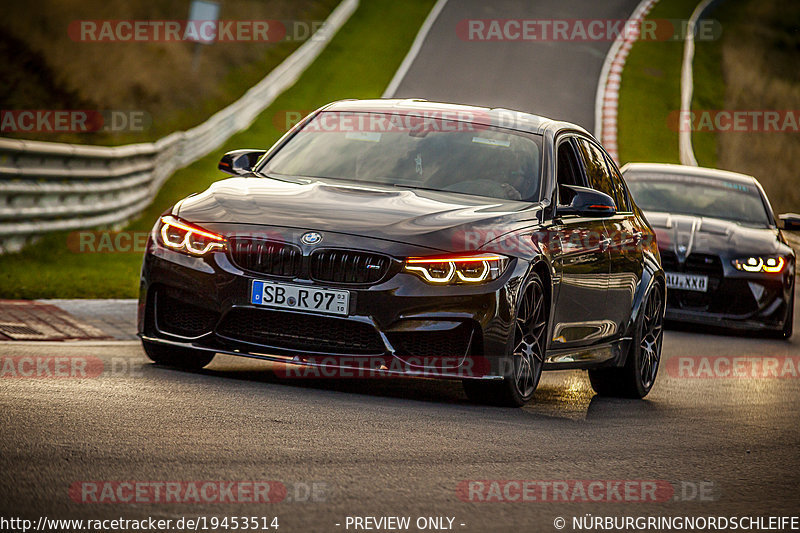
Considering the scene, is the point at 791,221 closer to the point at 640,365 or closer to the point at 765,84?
the point at 640,365

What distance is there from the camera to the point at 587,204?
27.7 feet

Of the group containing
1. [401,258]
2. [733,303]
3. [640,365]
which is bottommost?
[733,303]

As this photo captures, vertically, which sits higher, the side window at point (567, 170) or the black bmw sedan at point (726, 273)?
the side window at point (567, 170)

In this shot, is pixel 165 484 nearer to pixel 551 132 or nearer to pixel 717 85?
pixel 551 132

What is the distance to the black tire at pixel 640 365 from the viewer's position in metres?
9.56

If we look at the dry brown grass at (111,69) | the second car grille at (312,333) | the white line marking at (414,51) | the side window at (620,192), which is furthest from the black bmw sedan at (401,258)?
the white line marking at (414,51)

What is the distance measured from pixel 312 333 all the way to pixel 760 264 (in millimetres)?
8302

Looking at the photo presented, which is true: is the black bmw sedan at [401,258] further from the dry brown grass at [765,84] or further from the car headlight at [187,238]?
the dry brown grass at [765,84]

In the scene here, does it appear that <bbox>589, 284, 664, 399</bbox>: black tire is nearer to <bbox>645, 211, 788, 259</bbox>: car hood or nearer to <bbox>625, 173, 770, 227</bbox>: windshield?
<bbox>645, 211, 788, 259</bbox>: car hood

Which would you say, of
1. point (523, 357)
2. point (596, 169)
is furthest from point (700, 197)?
point (523, 357)

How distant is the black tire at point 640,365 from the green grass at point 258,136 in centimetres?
492

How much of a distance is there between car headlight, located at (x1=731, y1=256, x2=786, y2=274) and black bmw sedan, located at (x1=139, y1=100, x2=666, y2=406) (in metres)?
5.62

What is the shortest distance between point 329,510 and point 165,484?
2.07 feet

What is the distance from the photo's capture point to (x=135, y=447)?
5.75 m
